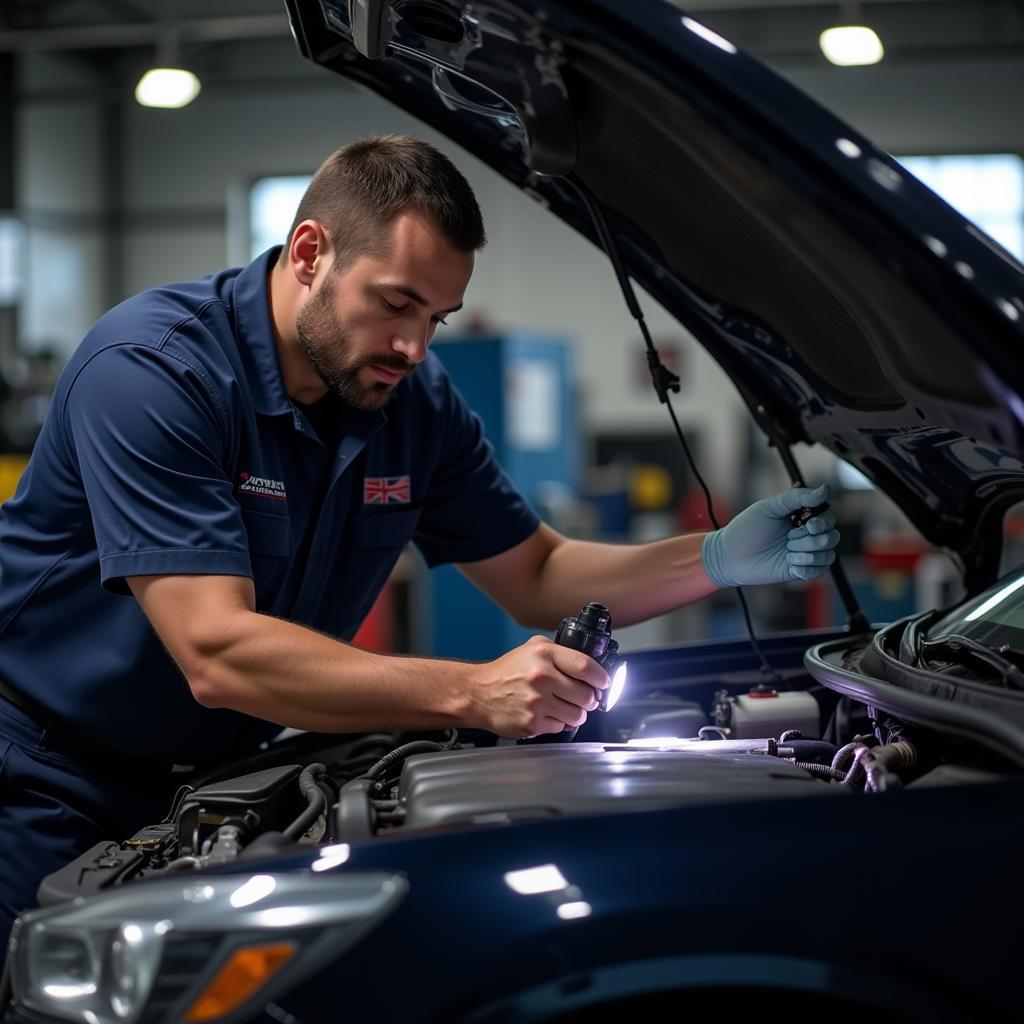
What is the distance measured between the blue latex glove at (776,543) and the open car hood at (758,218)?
12 cm

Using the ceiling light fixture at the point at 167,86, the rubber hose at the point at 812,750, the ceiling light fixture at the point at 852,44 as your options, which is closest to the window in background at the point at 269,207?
the ceiling light fixture at the point at 167,86

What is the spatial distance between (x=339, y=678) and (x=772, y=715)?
0.60m

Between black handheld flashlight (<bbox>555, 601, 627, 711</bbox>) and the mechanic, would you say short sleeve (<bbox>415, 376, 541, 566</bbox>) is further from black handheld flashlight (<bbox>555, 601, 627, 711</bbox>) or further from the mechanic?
black handheld flashlight (<bbox>555, 601, 627, 711</bbox>)

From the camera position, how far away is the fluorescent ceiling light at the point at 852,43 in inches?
220

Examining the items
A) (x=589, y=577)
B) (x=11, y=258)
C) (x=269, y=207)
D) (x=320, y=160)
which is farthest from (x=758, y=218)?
(x=269, y=207)

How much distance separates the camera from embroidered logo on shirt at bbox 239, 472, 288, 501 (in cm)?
166

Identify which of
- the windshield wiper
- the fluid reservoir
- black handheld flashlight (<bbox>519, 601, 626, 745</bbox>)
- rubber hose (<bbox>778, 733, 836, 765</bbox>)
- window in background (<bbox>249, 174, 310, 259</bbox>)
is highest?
window in background (<bbox>249, 174, 310, 259</bbox>)

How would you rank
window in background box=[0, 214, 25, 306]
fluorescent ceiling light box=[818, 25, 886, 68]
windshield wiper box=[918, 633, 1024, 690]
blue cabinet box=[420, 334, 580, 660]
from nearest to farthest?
windshield wiper box=[918, 633, 1024, 690], fluorescent ceiling light box=[818, 25, 886, 68], blue cabinet box=[420, 334, 580, 660], window in background box=[0, 214, 25, 306]

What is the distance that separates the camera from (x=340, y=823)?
3.80 ft

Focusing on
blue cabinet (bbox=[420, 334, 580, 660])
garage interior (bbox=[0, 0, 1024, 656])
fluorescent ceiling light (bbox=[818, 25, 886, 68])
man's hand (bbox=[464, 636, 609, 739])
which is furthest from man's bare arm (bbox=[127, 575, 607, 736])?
garage interior (bbox=[0, 0, 1024, 656])

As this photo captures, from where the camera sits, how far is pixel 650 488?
885 centimetres

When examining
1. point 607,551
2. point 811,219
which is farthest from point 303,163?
point 811,219

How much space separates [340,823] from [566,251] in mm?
9523

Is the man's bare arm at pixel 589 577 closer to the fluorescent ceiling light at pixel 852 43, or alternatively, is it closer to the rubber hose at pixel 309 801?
the rubber hose at pixel 309 801
